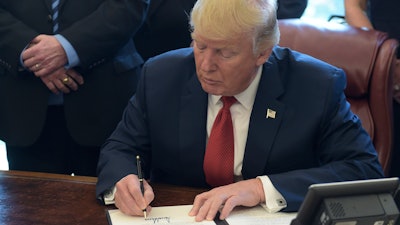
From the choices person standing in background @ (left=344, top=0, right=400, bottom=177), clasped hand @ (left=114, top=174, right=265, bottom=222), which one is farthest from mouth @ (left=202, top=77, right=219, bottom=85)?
person standing in background @ (left=344, top=0, right=400, bottom=177)

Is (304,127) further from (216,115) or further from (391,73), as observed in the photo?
(391,73)

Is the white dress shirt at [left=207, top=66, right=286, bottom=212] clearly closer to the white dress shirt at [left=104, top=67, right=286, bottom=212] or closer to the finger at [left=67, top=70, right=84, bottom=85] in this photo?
the white dress shirt at [left=104, top=67, right=286, bottom=212]

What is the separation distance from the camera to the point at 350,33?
2.56 metres

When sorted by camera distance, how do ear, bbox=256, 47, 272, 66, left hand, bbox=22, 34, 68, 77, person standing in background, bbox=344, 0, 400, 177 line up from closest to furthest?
ear, bbox=256, 47, 272, 66
left hand, bbox=22, 34, 68, 77
person standing in background, bbox=344, 0, 400, 177

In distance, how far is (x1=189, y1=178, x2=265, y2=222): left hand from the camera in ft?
6.11

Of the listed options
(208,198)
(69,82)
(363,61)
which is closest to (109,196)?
(208,198)

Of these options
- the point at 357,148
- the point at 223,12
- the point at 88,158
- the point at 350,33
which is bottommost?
the point at 88,158

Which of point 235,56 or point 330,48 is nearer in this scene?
point 235,56

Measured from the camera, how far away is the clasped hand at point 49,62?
2.58 metres

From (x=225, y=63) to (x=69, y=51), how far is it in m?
0.82

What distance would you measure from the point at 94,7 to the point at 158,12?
41cm

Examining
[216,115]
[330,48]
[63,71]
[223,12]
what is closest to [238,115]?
[216,115]

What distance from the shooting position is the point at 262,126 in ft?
6.98

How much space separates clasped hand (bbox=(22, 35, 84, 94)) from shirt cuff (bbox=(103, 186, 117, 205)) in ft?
2.56
